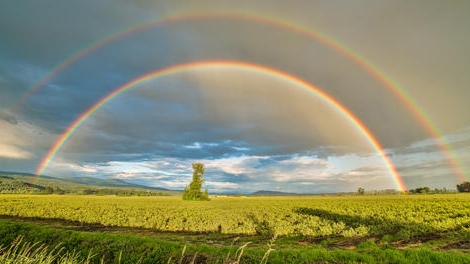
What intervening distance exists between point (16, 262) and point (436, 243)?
2769 centimetres

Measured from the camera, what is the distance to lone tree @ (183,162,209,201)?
123750 mm

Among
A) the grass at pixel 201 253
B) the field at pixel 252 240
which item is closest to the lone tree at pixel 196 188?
the field at pixel 252 240

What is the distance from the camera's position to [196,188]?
125 m

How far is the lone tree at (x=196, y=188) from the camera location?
124m

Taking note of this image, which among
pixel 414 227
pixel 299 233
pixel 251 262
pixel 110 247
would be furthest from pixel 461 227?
pixel 110 247

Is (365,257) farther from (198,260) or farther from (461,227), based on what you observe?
(461,227)

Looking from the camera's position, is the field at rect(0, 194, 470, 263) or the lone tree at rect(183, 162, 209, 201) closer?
the field at rect(0, 194, 470, 263)

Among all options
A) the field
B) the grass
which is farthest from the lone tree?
the grass

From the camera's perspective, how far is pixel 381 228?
31125 millimetres

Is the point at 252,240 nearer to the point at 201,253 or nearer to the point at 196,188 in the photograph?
the point at 201,253

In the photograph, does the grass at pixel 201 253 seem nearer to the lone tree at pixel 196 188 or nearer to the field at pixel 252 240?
the field at pixel 252 240

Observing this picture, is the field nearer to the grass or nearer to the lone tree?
the grass

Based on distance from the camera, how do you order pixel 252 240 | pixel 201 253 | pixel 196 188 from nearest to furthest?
pixel 201 253 → pixel 252 240 → pixel 196 188

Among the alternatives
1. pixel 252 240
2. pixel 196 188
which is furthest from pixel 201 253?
pixel 196 188
